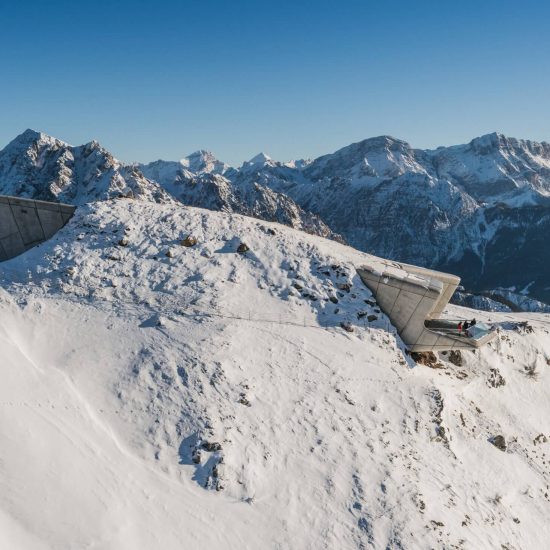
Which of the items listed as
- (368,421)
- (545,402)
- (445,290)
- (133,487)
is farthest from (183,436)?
(545,402)

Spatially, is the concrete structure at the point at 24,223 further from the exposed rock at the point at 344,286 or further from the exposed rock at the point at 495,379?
the exposed rock at the point at 495,379

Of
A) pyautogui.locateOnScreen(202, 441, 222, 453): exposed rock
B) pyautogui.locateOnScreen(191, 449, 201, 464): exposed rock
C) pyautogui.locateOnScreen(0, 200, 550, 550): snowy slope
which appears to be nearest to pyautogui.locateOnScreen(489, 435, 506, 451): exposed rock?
pyautogui.locateOnScreen(0, 200, 550, 550): snowy slope

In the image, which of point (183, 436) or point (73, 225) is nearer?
point (183, 436)

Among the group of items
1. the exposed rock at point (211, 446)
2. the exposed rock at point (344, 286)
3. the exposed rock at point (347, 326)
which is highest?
the exposed rock at point (344, 286)

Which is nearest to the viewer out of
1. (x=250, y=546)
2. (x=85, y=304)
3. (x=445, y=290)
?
(x=250, y=546)

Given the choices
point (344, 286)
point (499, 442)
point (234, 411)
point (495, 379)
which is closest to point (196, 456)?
point (234, 411)

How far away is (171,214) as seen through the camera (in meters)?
33.6

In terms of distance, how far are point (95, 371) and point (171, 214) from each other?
1631 cm

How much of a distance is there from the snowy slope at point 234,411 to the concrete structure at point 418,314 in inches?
52.2

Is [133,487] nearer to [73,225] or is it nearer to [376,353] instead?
[376,353]

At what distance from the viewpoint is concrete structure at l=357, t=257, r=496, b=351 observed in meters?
27.6

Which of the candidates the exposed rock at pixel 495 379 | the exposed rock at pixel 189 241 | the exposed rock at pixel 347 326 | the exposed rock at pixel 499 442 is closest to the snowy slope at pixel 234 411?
the exposed rock at pixel 495 379

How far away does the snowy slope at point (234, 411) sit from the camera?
1529 cm

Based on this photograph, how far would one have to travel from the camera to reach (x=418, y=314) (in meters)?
27.7
